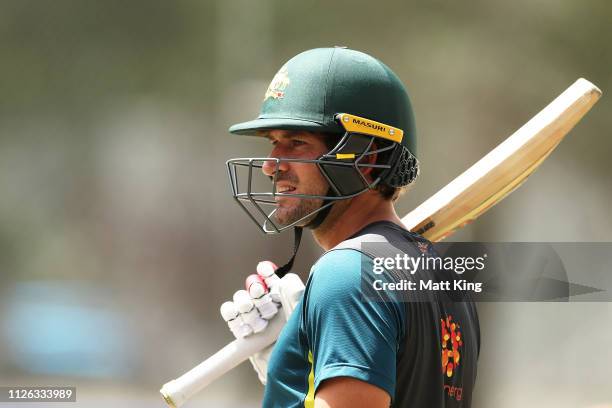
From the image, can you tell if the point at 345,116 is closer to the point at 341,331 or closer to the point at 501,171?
the point at 341,331

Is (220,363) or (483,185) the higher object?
(483,185)

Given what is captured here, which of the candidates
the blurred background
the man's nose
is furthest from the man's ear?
the blurred background

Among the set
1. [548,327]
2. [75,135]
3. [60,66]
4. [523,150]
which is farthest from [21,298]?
[523,150]

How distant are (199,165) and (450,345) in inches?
137

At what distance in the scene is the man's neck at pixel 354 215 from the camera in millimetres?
1822

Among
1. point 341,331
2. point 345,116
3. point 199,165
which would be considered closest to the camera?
point 341,331

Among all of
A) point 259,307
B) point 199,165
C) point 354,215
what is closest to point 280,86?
point 354,215

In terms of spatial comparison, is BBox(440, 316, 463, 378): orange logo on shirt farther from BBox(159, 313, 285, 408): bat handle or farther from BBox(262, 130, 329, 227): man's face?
BBox(159, 313, 285, 408): bat handle

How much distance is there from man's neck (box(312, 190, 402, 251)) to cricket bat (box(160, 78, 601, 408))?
504mm

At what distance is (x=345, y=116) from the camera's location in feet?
5.85

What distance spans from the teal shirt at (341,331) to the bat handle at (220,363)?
66 cm

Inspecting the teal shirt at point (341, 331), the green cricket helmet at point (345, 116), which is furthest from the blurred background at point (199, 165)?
the teal shirt at point (341, 331)

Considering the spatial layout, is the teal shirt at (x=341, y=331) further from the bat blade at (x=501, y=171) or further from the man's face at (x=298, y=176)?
the bat blade at (x=501, y=171)

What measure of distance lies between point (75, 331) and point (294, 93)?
3569mm
